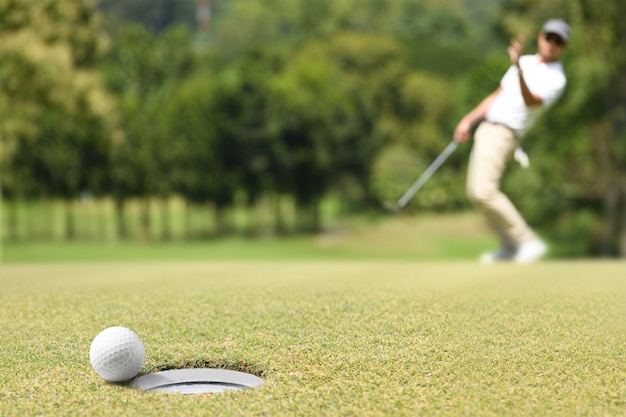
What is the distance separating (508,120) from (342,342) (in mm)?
5247

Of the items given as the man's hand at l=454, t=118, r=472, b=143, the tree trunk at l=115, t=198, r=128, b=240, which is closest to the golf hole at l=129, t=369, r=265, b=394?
the man's hand at l=454, t=118, r=472, b=143

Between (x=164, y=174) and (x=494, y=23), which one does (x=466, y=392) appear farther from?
(x=494, y=23)

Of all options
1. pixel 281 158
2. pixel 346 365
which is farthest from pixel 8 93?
pixel 346 365

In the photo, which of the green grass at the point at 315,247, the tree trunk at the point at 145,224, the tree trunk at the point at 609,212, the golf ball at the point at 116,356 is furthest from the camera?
the tree trunk at the point at 145,224

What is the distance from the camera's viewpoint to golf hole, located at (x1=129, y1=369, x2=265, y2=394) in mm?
6742

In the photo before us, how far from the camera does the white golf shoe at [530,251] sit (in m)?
11.8

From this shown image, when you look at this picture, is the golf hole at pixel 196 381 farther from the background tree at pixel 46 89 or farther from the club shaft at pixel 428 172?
the background tree at pixel 46 89

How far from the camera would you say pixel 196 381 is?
6.96 meters

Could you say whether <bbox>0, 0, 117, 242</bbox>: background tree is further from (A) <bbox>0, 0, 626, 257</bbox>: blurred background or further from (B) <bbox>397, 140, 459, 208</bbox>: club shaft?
(B) <bbox>397, 140, 459, 208</bbox>: club shaft

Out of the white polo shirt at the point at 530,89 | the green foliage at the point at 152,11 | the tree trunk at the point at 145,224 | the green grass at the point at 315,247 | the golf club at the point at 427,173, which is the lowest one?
the green grass at the point at 315,247

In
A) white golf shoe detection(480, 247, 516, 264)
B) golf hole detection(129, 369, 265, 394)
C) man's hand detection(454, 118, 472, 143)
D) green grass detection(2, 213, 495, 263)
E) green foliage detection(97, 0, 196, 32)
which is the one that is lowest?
green grass detection(2, 213, 495, 263)

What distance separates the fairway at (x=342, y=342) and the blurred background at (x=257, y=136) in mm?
22954

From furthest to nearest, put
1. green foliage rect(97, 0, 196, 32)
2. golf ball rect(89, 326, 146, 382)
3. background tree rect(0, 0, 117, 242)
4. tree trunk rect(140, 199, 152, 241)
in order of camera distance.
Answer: green foliage rect(97, 0, 196, 32), tree trunk rect(140, 199, 152, 241), background tree rect(0, 0, 117, 242), golf ball rect(89, 326, 146, 382)

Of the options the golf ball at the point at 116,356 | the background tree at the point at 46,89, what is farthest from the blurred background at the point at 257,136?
the golf ball at the point at 116,356
